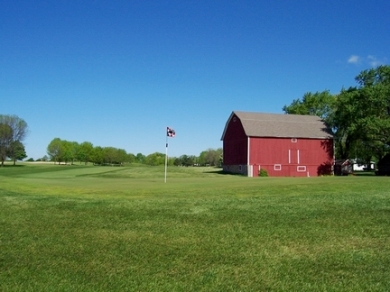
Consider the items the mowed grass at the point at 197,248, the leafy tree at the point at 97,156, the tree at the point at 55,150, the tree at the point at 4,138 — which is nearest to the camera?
the mowed grass at the point at 197,248

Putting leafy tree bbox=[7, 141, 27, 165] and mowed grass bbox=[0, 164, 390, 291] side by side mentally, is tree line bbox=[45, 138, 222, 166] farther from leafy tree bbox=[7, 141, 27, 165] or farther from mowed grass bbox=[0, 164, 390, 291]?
mowed grass bbox=[0, 164, 390, 291]

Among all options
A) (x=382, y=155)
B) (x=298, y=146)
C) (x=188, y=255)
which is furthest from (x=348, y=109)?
(x=188, y=255)

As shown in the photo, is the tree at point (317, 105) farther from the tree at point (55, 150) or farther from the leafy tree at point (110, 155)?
the tree at point (55, 150)

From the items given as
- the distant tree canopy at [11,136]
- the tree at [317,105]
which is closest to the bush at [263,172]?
the tree at [317,105]

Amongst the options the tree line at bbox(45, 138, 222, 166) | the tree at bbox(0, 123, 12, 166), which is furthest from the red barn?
the tree line at bbox(45, 138, 222, 166)

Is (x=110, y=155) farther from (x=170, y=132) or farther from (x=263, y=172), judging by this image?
(x=170, y=132)

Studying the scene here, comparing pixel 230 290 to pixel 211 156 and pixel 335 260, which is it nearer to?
pixel 335 260

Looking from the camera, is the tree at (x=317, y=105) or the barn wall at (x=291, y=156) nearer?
the barn wall at (x=291, y=156)

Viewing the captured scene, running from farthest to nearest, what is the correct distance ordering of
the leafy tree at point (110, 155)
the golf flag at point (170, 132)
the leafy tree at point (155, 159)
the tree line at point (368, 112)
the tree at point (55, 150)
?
the leafy tree at point (155, 159)
the leafy tree at point (110, 155)
the tree at point (55, 150)
the tree line at point (368, 112)
the golf flag at point (170, 132)

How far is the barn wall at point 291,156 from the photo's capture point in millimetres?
62125

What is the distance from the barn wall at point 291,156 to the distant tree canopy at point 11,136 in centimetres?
7675

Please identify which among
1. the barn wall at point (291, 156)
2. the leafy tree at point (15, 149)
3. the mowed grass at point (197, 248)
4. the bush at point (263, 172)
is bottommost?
the mowed grass at point (197, 248)

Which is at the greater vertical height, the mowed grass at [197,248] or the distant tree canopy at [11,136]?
the distant tree canopy at [11,136]

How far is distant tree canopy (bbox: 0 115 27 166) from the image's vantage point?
110 m
